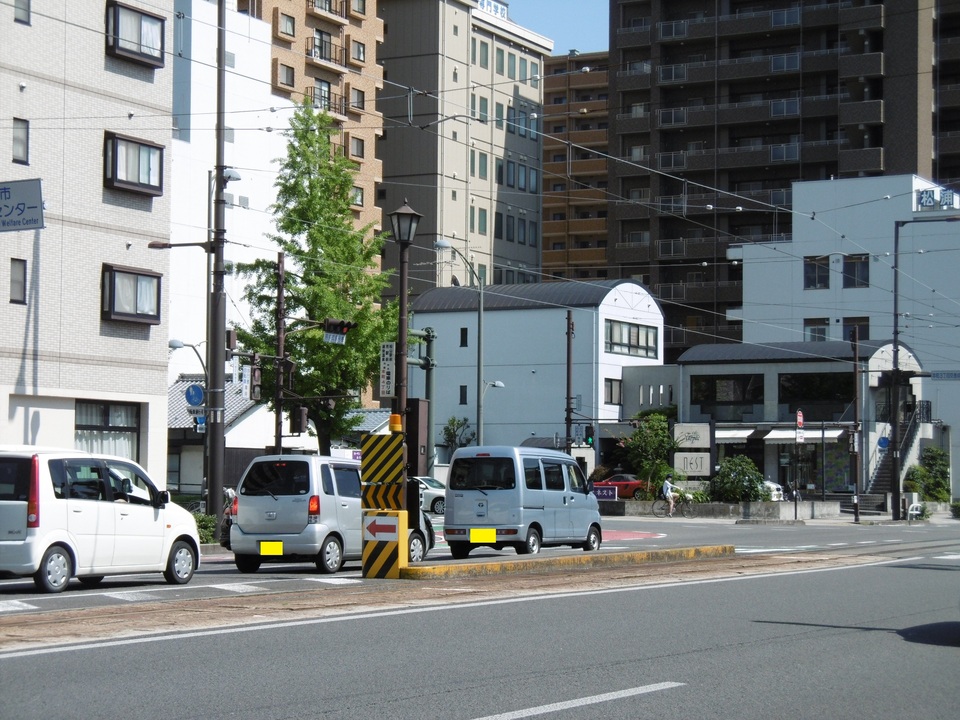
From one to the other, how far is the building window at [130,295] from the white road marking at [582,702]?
23.3 m

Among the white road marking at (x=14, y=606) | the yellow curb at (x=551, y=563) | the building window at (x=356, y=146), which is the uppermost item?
the building window at (x=356, y=146)

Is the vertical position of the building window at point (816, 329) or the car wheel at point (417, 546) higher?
the building window at point (816, 329)

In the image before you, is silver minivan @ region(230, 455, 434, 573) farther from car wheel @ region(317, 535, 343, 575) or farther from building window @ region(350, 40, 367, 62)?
building window @ region(350, 40, 367, 62)

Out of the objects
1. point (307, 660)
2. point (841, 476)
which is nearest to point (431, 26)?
point (841, 476)

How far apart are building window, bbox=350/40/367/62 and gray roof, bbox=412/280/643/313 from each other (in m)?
16.0

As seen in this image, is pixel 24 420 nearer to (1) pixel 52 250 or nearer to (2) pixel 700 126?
(1) pixel 52 250

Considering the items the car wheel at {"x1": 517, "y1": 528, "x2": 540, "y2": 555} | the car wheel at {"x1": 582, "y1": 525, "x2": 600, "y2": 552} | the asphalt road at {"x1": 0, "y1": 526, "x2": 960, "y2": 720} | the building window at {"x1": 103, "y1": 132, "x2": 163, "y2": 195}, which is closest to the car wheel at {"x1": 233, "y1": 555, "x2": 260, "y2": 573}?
the asphalt road at {"x1": 0, "y1": 526, "x2": 960, "y2": 720}

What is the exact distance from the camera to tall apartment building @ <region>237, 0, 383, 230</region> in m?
72.6

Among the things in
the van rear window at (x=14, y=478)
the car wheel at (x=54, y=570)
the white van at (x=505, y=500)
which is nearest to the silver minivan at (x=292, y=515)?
the white van at (x=505, y=500)

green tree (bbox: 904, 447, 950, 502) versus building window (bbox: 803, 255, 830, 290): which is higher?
building window (bbox: 803, 255, 830, 290)

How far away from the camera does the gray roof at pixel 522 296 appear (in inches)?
2638

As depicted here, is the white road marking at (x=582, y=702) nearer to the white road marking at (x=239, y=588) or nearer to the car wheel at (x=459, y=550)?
the white road marking at (x=239, y=588)

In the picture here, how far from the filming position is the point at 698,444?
54.1 metres

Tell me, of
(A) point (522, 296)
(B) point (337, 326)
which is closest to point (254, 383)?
(B) point (337, 326)
